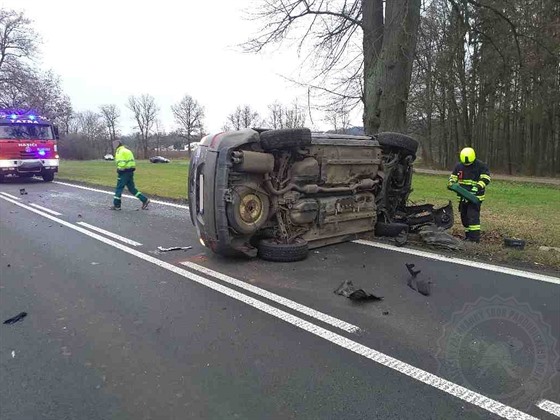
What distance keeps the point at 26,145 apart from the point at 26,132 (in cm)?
57

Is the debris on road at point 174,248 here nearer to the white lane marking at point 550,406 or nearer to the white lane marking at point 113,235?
the white lane marking at point 113,235

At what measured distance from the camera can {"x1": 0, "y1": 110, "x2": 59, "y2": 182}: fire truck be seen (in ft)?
56.1

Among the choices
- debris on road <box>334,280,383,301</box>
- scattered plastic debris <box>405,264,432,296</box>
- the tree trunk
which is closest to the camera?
debris on road <box>334,280,383,301</box>

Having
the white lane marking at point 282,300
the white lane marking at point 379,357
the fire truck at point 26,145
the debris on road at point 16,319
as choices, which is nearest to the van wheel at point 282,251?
the white lane marking at point 282,300

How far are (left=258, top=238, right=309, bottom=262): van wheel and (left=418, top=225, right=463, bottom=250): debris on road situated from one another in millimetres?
1842

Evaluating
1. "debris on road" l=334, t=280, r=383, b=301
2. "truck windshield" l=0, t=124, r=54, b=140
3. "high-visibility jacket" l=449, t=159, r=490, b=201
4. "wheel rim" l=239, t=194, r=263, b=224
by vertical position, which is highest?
"truck windshield" l=0, t=124, r=54, b=140

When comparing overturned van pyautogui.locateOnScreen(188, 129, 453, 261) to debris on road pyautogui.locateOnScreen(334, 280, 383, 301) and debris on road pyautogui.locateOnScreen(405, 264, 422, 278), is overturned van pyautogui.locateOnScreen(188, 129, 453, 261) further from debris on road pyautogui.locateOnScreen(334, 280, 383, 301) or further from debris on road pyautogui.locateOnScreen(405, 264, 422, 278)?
debris on road pyautogui.locateOnScreen(405, 264, 422, 278)

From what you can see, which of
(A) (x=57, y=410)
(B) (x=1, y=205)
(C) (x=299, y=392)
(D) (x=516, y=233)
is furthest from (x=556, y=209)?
(B) (x=1, y=205)

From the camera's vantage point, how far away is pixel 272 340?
3.19m

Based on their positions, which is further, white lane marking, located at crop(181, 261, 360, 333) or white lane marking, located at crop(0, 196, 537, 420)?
white lane marking, located at crop(181, 261, 360, 333)

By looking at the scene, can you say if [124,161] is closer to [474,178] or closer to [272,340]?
[474,178]

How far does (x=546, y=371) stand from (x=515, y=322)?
0.77 meters

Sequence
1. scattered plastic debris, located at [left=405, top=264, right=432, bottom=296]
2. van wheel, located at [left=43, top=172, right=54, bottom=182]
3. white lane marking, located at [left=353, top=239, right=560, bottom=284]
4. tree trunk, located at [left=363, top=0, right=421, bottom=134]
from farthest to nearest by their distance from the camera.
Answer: van wheel, located at [left=43, top=172, right=54, bottom=182]
tree trunk, located at [left=363, top=0, right=421, bottom=134]
white lane marking, located at [left=353, top=239, right=560, bottom=284]
scattered plastic debris, located at [left=405, top=264, right=432, bottom=296]

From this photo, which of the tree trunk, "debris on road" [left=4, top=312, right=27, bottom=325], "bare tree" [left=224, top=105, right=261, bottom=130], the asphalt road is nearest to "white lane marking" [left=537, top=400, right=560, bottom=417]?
the asphalt road
